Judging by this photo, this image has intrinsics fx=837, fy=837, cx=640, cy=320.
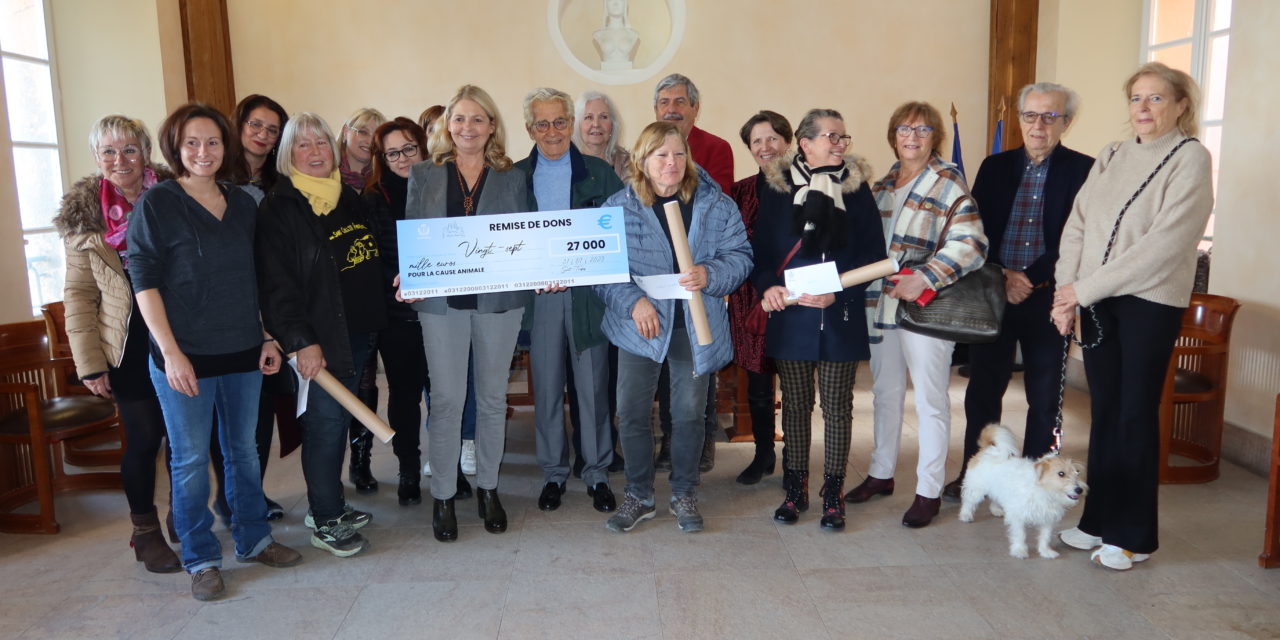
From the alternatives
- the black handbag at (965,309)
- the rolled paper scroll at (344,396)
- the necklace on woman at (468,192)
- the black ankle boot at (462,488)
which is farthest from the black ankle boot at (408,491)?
the black handbag at (965,309)

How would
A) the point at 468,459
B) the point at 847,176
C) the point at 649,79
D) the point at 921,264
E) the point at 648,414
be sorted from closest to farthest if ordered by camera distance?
1. the point at 847,176
2. the point at 921,264
3. the point at 648,414
4. the point at 468,459
5. the point at 649,79

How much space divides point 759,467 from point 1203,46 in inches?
155

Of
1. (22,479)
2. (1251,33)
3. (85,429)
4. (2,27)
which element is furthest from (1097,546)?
(2,27)

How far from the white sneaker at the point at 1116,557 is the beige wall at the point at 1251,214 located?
5.23 ft

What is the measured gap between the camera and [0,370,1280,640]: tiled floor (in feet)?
8.21

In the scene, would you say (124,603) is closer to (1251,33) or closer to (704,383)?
(704,383)

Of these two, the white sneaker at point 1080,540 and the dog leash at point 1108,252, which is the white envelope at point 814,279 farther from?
the white sneaker at point 1080,540

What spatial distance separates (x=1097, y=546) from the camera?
2.97 meters

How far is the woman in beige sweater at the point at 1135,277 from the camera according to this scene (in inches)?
102

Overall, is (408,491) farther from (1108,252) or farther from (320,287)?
(1108,252)

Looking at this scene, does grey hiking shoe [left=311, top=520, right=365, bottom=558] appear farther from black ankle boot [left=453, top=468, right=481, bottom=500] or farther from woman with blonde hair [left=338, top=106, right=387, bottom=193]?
woman with blonde hair [left=338, top=106, right=387, bottom=193]

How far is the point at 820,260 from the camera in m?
2.98

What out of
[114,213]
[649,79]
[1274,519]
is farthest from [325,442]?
[649,79]

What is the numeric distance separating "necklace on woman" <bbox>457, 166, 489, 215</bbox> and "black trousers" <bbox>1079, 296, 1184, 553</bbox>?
7.10 ft
